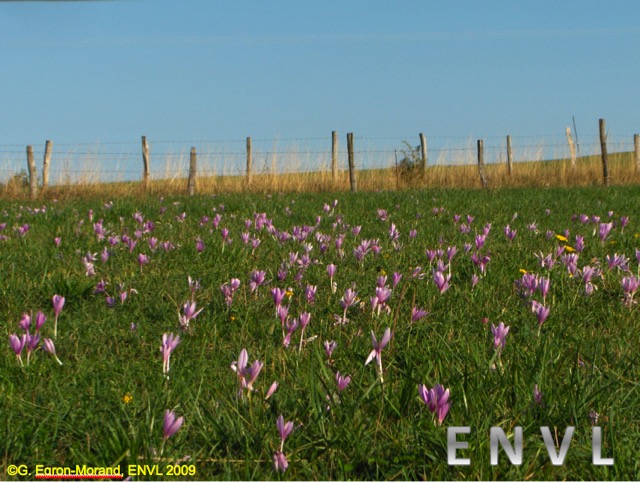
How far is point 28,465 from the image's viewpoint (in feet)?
6.81

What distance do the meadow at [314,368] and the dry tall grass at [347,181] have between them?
17.4 metres

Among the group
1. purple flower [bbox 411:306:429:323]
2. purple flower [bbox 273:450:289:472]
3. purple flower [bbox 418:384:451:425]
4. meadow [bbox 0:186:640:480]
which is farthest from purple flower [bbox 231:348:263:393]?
purple flower [bbox 411:306:429:323]

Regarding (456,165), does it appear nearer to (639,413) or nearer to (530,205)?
(530,205)

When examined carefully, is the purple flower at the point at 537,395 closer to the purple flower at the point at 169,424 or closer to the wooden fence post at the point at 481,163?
the purple flower at the point at 169,424

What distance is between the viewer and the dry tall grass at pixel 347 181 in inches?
899

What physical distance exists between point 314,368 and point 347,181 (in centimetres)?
2229

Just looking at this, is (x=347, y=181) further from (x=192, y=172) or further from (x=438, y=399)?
(x=438, y=399)

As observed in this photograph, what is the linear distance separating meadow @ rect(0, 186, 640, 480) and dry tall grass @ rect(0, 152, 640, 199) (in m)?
17.4

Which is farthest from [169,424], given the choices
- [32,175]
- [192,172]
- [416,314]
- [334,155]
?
[334,155]

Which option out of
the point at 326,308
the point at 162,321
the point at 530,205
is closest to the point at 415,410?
the point at 326,308

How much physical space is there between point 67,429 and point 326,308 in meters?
1.88

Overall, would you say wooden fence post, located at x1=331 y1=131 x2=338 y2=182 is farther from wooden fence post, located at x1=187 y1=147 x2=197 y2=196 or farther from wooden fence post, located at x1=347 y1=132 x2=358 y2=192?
wooden fence post, located at x1=187 y1=147 x2=197 y2=196

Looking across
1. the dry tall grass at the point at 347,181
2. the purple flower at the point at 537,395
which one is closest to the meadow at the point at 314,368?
the purple flower at the point at 537,395

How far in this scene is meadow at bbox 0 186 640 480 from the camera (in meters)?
2.04
